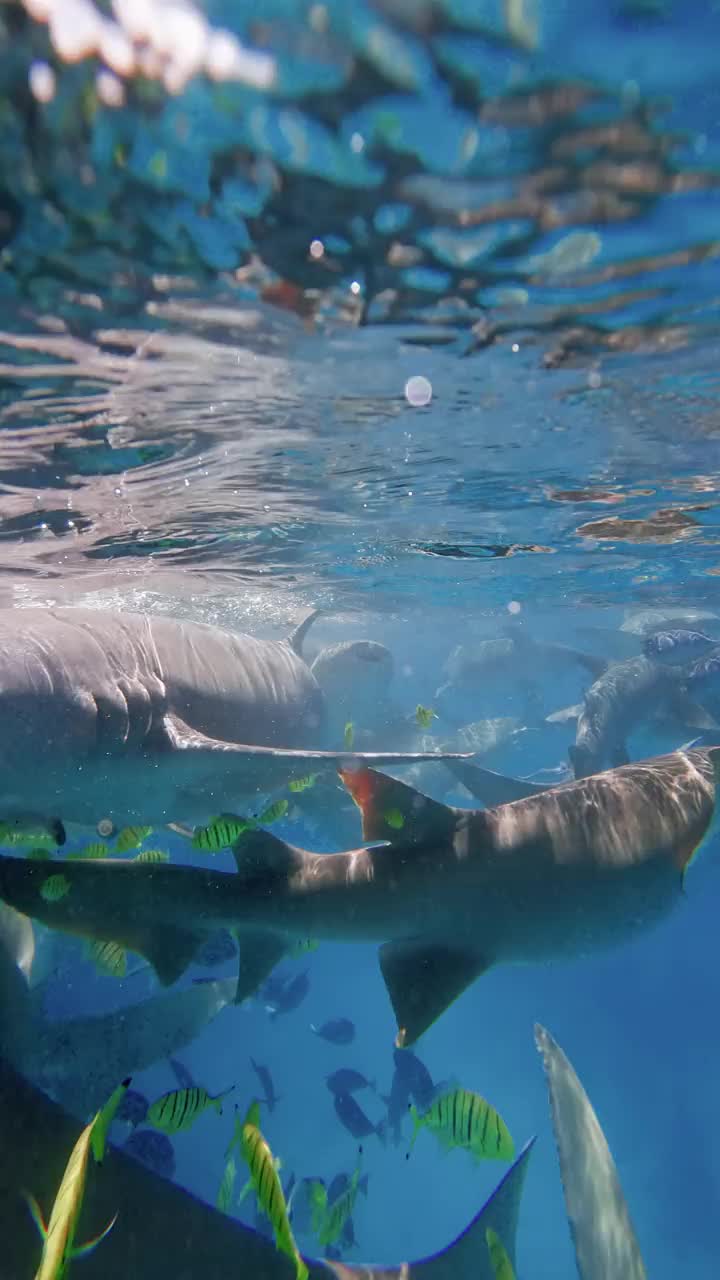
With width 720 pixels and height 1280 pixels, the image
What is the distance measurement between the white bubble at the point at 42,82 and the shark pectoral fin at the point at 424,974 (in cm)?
578

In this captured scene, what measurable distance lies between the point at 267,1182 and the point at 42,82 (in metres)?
6.16

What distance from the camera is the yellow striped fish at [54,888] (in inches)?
139

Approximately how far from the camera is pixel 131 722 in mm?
7953

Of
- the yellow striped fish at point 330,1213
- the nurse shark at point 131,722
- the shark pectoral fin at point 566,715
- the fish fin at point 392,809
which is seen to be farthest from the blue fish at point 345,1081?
the shark pectoral fin at point 566,715

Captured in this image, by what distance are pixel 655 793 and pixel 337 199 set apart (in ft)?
17.1

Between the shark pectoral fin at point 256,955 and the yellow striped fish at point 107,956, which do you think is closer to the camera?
the shark pectoral fin at point 256,955

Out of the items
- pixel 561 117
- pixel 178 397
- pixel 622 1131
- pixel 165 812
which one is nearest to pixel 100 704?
pixel 165 812

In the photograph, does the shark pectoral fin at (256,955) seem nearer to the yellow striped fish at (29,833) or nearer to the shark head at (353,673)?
the yellow striped fish at (29,833)

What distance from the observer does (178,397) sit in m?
8.41

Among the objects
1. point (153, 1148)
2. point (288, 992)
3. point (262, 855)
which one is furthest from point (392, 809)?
point (288, 992)

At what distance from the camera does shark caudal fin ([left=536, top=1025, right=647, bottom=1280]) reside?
4.78 meters

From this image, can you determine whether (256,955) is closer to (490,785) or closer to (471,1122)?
(471,1122)

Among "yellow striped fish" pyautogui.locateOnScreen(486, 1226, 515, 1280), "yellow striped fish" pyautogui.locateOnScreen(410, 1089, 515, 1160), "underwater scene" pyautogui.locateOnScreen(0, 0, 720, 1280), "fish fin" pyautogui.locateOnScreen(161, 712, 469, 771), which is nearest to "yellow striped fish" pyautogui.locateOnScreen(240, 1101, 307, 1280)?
"underwater scene" pyautogui.locateOnScreen(0, 0, 720, 1280)

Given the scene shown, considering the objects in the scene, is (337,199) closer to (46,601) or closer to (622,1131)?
(46,601)
